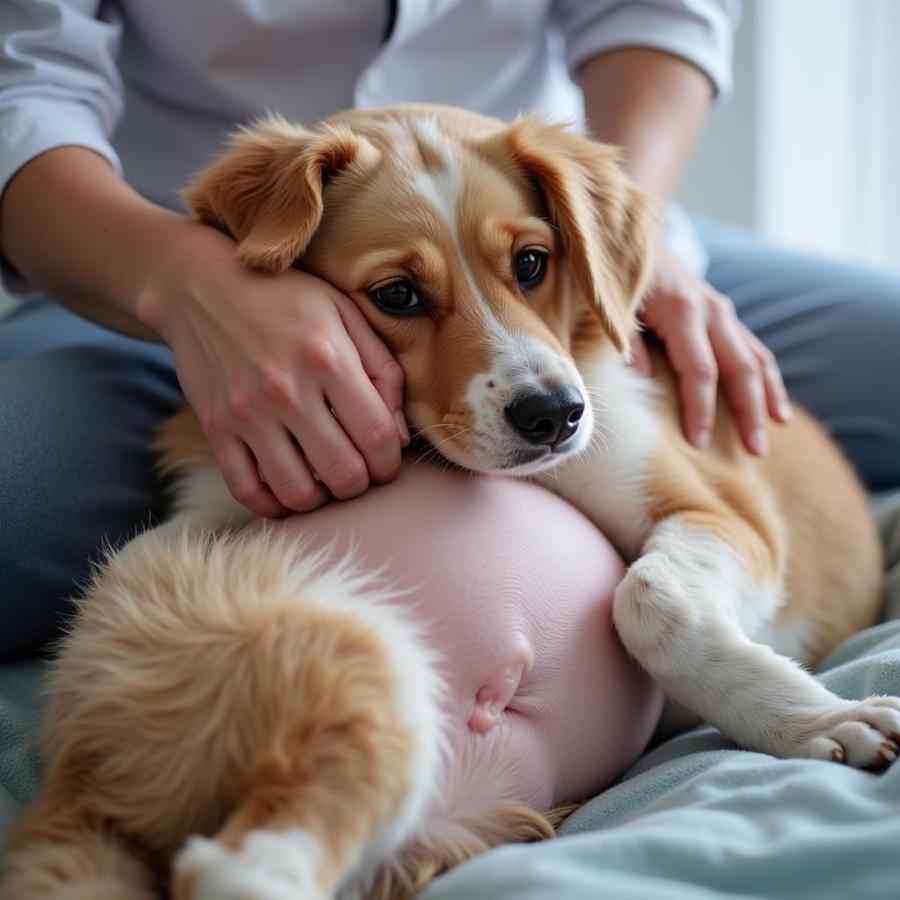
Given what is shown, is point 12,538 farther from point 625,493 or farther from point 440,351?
point 625,493

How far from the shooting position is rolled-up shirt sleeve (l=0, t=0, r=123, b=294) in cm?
154

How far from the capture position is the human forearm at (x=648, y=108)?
5.94ft

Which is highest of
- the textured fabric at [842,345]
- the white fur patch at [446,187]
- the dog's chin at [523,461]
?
the white fur patch at [446,187]

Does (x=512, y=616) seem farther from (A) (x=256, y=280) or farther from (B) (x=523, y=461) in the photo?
(A) (x=256, y=280)

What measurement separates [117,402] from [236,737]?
0.79m

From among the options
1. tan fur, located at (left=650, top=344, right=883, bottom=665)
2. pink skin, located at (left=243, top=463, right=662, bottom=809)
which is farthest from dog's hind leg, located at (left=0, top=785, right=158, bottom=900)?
tan fur, located at (left=650, top=344, right=883, bottom=665)

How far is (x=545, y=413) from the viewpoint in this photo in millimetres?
1162

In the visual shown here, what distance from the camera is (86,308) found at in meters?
1.55

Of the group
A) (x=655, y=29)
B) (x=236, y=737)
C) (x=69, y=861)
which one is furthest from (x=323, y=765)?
(x=655, y=29)

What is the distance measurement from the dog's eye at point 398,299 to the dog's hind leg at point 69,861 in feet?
2.11

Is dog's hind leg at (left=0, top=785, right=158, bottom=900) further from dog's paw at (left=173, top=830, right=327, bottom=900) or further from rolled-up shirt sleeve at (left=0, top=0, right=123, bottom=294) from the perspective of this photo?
rolled-up shirt sleeve at (left=0, top=0, right=123, bottom=294)

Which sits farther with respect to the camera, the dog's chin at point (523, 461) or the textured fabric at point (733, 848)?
the dog's chin at point (523, 461)

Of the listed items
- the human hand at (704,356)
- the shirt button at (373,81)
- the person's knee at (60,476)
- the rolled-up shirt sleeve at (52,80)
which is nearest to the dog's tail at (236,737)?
the person's knee at (60,476)

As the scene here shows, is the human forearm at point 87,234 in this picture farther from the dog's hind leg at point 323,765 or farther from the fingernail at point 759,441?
the fingernail at point 759,441
